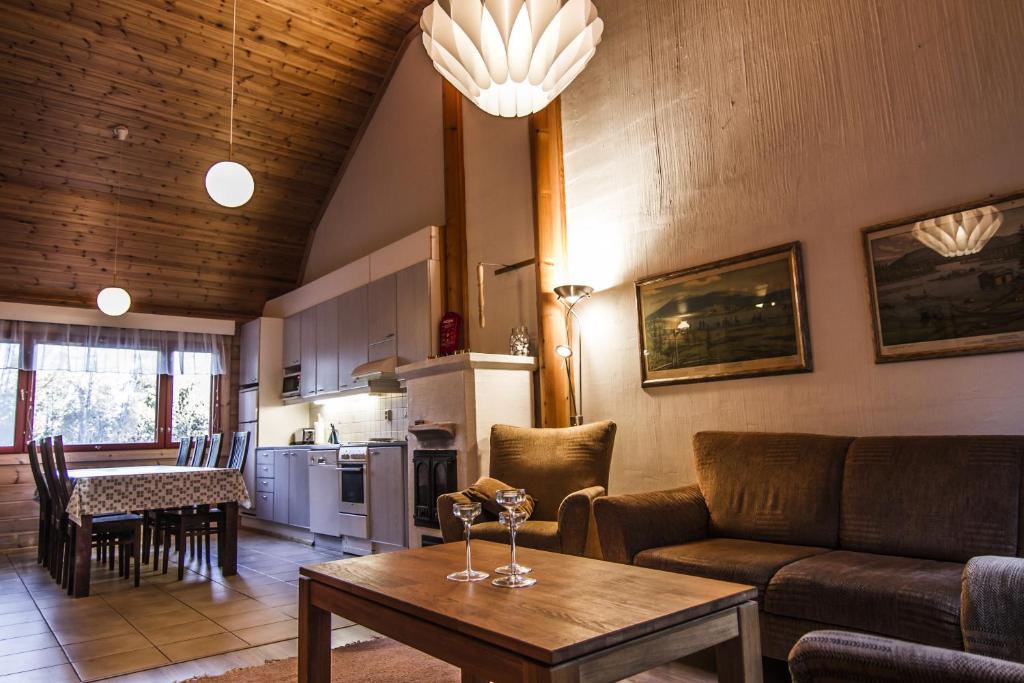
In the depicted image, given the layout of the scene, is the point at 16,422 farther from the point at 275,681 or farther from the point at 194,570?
the point at 275,681

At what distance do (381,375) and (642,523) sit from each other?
336 centimetres

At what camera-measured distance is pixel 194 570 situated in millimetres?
5020

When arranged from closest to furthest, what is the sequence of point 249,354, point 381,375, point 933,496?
1. point 933,496
2. point 381,375
3. point 249,354

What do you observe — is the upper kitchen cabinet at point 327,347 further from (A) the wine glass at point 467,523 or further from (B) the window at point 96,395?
(A) the wine glass at point 467,523

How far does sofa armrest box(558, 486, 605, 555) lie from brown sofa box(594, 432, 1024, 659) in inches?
6.1

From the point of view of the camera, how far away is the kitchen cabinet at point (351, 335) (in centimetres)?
630

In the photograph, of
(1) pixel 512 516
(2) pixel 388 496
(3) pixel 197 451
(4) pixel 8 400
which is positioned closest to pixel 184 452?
(3) pixel 197 451

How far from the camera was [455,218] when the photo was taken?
5.48 meters

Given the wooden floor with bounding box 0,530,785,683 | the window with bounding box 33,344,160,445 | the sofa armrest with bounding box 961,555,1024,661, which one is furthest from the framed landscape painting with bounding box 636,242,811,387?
the window with bounding box 33,344,160,445

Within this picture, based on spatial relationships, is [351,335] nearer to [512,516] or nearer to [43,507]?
[43,507]

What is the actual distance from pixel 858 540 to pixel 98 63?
6.60 metres

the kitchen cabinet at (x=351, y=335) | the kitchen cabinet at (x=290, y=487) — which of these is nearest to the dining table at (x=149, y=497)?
the kitchen cabinet at (x=290, y=487)

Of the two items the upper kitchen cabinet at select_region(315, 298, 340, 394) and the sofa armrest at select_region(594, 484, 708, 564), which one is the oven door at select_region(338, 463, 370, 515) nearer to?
the upper kitchen cabinet at select_region(315, 298, 340, 394)

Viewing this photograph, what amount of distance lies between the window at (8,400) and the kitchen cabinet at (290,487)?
2.53 meters
